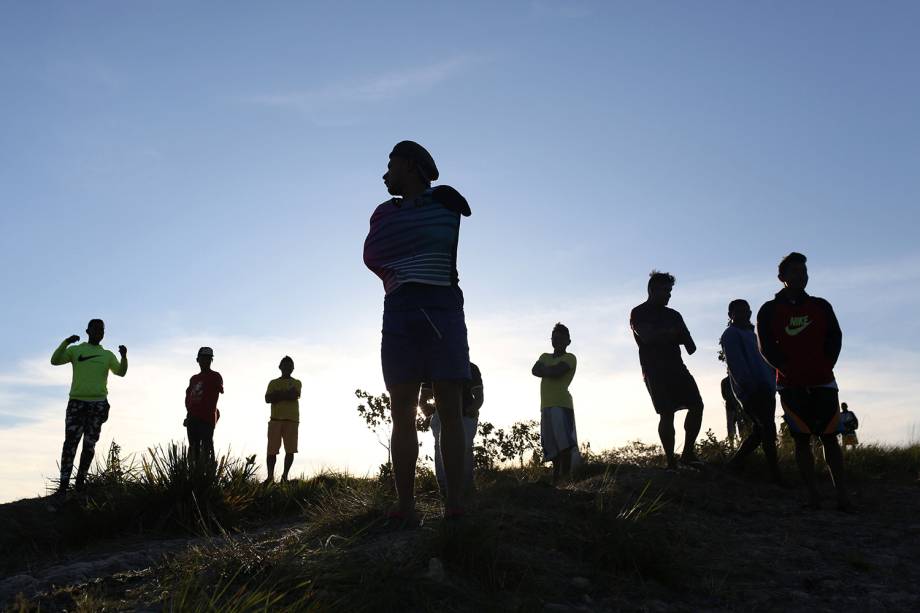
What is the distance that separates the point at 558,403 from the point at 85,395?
17.2 feet

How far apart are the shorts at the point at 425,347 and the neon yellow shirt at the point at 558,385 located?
14.7ft

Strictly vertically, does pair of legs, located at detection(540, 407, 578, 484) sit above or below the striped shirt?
below

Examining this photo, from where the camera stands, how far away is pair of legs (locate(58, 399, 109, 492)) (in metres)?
8.91

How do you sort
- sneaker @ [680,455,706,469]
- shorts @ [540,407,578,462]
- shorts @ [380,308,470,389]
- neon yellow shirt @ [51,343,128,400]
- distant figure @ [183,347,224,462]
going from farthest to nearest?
distant figure @ [183,347,224,462] → neon yellow shirt @ [51,343,128,400] → shorts @ [540,407,578,462] → sneaker @ [680,455,706,469] → shorts @ [380,308,470,389]

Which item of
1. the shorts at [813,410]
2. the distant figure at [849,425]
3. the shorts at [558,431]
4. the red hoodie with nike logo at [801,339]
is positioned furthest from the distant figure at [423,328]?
the distant figure at [849,425]

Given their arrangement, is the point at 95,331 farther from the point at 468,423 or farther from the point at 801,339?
the point at 801,339

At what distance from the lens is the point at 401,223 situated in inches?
166

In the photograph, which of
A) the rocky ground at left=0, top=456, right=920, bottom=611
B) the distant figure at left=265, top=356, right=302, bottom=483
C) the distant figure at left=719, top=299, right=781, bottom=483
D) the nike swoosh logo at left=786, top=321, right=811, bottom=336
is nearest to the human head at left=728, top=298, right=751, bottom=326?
the distant figure at left=719, top=299, right=781, bottom=483

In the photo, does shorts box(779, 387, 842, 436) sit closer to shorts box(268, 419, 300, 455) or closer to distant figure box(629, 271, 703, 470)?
distant figure box(629, 271, 703, 470)

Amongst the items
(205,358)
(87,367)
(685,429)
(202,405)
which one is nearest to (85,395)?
(87,367)

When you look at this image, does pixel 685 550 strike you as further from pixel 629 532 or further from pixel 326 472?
pixel 326 472

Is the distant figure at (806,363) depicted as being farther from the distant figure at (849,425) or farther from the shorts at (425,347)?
the shorts at (425,347)

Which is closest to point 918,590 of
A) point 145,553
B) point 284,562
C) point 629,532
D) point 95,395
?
point 629,532

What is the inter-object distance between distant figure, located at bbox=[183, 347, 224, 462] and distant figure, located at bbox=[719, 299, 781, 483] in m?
6.29
